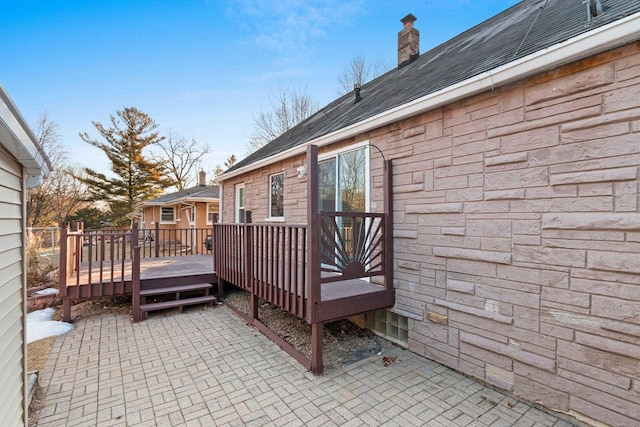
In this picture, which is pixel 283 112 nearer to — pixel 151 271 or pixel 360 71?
pixel 360 71

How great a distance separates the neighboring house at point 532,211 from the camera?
2.27 meters

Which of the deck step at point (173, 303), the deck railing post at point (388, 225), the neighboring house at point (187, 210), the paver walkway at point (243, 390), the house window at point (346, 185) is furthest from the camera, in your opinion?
the neighboring house at point (187, 210)

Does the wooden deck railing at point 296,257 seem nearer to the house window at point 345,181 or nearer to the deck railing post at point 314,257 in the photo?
the deck railing post at point 314,257

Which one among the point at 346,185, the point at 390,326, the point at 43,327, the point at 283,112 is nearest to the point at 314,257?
the point at 390,326

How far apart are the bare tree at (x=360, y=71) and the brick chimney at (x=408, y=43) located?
7.90 metres

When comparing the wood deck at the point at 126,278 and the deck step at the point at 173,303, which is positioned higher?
the wood deck at the point at 126,278

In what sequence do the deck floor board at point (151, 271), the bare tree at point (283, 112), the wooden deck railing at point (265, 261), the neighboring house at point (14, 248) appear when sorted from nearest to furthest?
1. the neighboring house at point (14, 248)
2. the wooden deck railing at point (265, 261)
3. the deck floor board at point (151, 271)
4. the bare tree at point (283, 112)

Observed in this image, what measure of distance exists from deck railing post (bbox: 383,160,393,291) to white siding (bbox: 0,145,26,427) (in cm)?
359

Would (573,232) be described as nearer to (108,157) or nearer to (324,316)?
(324,316)

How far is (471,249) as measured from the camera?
3188 millimetres

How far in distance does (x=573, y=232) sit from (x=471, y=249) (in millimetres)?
893

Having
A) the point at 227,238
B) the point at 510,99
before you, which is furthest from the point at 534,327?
the point at 227,238

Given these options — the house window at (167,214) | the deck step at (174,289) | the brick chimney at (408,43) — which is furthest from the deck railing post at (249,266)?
the house window at (167,214)

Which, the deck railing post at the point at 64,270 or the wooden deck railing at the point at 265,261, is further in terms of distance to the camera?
the deck railing post at the point at 64,270
